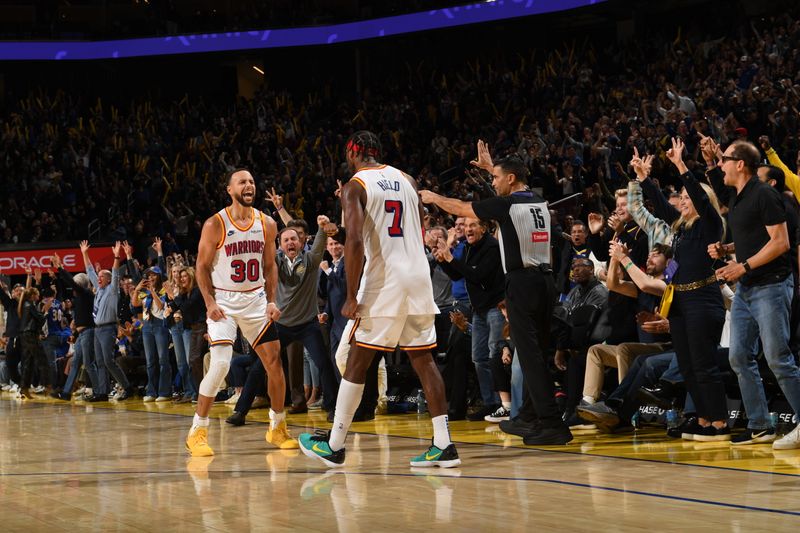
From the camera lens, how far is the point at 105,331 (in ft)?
46.2

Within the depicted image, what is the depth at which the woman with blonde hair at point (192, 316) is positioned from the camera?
12.2 meters

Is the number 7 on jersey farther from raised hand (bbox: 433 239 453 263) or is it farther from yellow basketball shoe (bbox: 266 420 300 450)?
yellow basketball shoe (bbox: 266 420 300 450)

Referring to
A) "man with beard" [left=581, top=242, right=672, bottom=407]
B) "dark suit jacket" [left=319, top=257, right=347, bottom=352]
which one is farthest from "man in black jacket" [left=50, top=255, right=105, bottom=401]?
"man with beard" [left=581, top=242, right=672, bottom=407]

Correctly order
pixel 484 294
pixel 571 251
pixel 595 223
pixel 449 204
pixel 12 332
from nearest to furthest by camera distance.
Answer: pixel 449 204, pixel 484 294, pixel 595 223, pixel 571 251, pixel 12 332

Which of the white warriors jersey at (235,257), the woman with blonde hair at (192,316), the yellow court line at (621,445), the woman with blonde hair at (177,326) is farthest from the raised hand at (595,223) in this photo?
the woman with blonde hair at (177,326)

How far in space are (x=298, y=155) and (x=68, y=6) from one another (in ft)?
41.0

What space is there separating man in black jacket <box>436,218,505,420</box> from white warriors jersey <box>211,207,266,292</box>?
1.82m

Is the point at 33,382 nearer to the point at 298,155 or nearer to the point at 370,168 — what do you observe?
the point at 298,155

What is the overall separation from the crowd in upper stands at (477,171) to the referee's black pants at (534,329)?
60 centimetres

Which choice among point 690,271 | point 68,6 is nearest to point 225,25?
point 68,6

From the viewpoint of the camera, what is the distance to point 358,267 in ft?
19.9

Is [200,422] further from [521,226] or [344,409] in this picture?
[521,226]

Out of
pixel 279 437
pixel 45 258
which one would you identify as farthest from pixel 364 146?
pixel 45 258

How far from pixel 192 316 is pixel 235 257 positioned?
4.75 m
